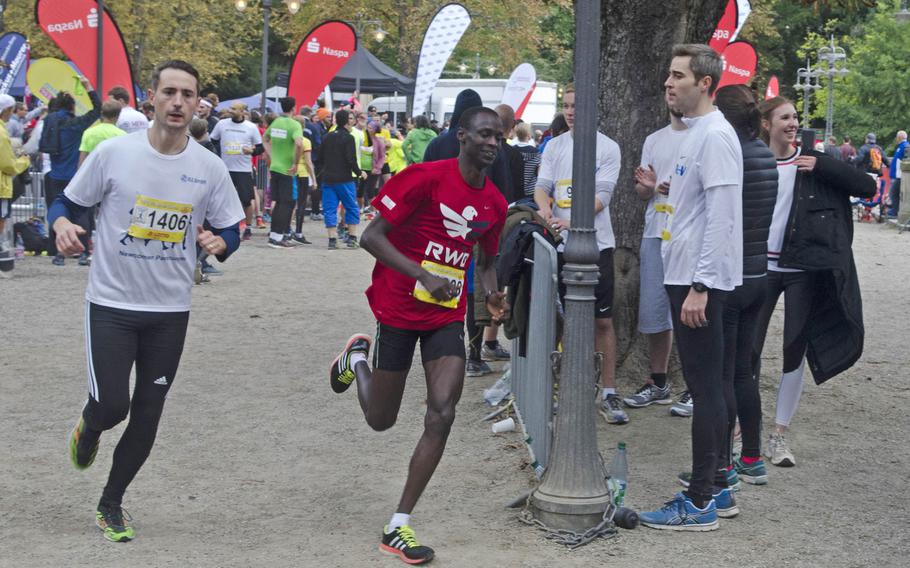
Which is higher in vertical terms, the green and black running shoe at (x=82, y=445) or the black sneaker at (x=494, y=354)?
the green and black running shoe at (x=82, y=445)

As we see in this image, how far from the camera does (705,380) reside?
5.52 metres

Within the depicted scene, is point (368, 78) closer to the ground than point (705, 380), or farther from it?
farther from it

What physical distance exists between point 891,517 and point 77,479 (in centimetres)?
405

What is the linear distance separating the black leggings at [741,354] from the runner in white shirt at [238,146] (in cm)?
1224

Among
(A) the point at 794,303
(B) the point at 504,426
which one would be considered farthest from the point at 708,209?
(B) the point at 504,426

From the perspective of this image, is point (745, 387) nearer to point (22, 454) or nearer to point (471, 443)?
Answer: point (471, 443)

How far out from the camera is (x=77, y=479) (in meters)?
6.33

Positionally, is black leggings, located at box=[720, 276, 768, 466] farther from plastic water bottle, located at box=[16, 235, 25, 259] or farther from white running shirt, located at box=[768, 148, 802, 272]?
plastic water bottle, located at box=[16, 235, 25, 259]

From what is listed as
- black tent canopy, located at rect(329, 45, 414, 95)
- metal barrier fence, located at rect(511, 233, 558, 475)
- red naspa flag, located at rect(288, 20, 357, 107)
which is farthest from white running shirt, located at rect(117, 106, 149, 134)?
black tent canopy, located at rect(329, 45, 414, 95)

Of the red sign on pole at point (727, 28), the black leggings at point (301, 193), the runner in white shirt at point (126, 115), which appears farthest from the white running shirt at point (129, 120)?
the red sign on pole at point (727, 28)

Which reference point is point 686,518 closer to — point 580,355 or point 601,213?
point 580,355

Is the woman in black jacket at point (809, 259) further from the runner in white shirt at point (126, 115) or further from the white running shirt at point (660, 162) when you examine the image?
the runner in white shirt at point (126, 115)

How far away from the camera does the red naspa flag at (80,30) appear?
1596cm

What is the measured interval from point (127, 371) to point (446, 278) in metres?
1.42
